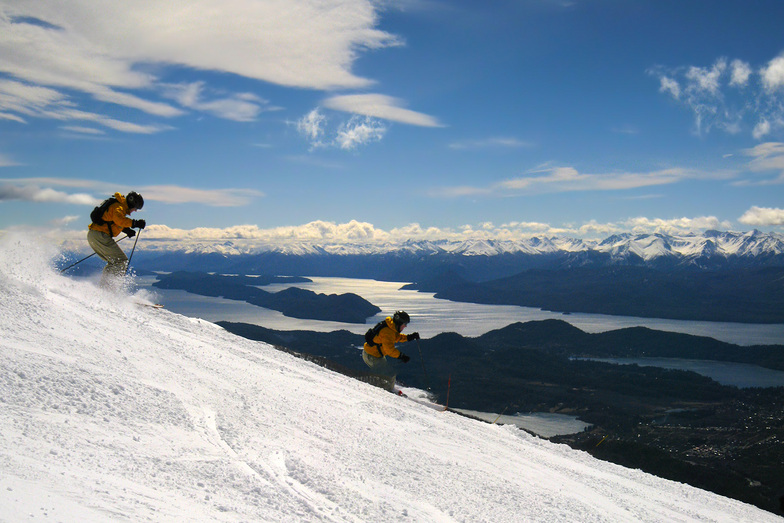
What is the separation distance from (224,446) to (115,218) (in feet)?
30.1

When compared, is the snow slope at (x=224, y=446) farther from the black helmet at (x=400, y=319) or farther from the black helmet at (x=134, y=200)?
the black helmet at (x=134, y=200)

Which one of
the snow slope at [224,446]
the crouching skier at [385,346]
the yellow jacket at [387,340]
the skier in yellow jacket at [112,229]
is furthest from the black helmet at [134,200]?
the yellow jacket at [387,340]

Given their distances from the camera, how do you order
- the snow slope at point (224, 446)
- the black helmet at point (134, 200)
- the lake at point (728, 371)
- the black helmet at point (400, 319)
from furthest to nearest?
the lake at point (728, 371), the black helmet at point (400, 319), the black helmet at point (134, 200), the snow slope at point (224, 446)

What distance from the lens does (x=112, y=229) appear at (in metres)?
12.9

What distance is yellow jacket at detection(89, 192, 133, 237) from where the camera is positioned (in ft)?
41.8

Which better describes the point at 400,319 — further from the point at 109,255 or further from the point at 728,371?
the point at 728,371

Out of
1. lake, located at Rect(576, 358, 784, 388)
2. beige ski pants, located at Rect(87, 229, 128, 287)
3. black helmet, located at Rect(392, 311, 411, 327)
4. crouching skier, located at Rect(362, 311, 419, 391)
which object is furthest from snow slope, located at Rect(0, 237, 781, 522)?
lake, located at Rect(576, 358, 784, 388)

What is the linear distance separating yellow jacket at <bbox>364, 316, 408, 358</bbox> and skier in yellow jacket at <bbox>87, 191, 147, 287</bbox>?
22.9ft

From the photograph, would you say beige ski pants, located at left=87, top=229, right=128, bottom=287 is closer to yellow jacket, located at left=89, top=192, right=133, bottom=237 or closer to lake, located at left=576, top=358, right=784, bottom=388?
yellow jacket, located at left=89, top=192, right=133, bottom=237

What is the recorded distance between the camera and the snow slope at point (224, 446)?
438 cm

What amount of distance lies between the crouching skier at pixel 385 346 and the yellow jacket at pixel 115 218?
7095mm

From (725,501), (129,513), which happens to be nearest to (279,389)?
(129,513)

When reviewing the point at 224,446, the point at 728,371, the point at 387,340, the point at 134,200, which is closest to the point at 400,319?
the point at 387,340

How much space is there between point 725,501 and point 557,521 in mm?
7912
